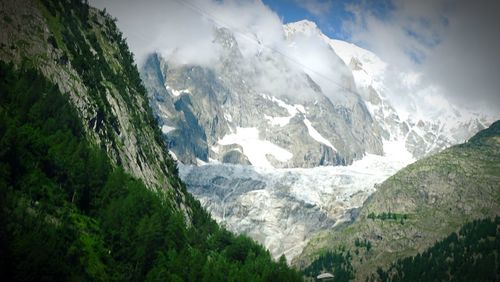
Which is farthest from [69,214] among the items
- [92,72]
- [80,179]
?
[92,72]

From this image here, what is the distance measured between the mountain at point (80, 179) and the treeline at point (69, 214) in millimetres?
178

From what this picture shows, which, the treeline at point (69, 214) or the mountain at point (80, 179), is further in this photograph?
the mountain at point (80, 179)

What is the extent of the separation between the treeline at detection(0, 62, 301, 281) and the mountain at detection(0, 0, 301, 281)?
0.18m

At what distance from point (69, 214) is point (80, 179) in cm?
1064

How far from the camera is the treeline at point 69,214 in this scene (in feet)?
212

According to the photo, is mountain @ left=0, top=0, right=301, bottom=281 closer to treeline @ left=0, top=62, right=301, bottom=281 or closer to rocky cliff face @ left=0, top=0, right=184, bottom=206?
treeline @ left=0, top=62, right=301, bottom=281

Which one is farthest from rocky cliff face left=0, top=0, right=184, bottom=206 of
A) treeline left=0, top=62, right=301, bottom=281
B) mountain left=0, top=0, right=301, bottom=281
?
treeline left=0, top=62, right=301, bottom=281

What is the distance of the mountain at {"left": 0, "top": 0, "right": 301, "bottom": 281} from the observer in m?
70.7

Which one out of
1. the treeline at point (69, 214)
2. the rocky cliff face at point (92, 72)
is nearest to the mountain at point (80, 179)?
the treeline at point (69, 214)

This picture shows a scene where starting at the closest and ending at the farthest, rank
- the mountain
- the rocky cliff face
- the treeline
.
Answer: the treeline → the mountain → the rocky cliff face

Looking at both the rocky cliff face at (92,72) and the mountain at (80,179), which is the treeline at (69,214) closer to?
the mountain at (80,179)

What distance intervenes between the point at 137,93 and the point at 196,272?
94.6 m

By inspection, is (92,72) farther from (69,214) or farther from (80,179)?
(69,214)

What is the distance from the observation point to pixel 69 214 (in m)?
83.1
